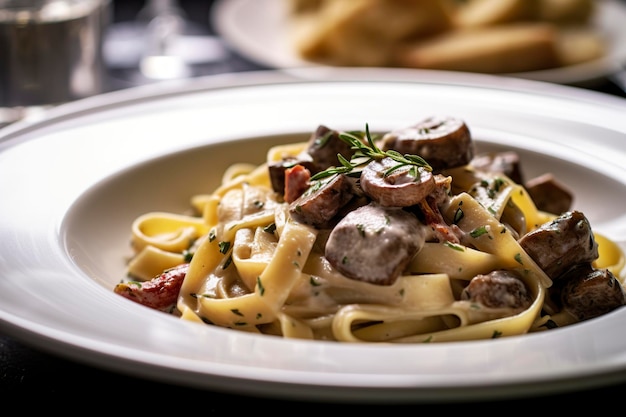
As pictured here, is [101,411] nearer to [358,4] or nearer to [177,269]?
[177,269]

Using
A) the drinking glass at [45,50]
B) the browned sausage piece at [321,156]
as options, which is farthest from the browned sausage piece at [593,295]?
the drinking glass at [45,50]

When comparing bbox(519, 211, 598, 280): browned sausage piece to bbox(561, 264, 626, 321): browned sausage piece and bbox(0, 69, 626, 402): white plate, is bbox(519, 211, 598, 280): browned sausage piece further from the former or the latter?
bbox(0, 69, 626, 402): white plate

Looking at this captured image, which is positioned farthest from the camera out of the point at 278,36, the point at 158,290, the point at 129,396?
the point at 278,36

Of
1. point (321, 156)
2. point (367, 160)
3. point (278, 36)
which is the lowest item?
point (278, 36)

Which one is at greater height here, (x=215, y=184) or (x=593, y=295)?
(x=593, y=295)

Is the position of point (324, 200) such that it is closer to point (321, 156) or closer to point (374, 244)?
point (374, 244)

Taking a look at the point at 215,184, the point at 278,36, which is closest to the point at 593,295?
the point at 215,184

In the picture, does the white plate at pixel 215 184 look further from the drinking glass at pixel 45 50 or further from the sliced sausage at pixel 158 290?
the drinking glass at pixel 45 50
